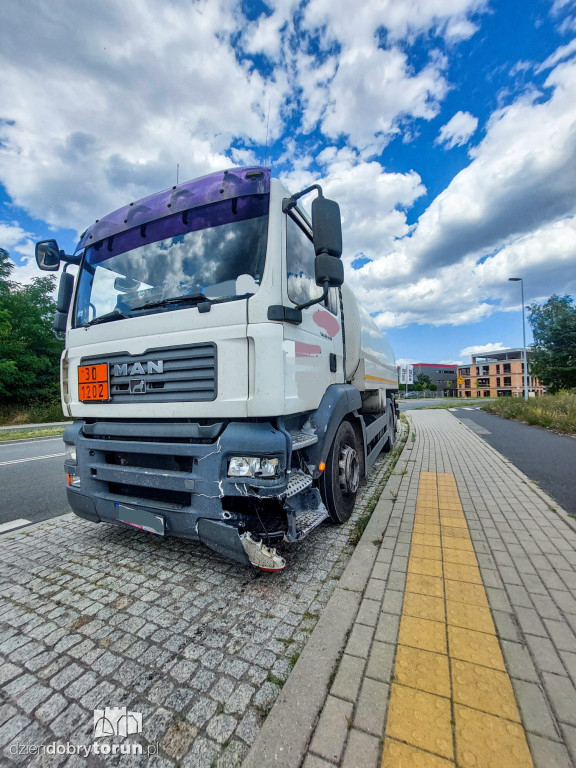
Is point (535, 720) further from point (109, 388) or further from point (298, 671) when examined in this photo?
point (109, 388)

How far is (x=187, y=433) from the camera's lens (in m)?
2.47

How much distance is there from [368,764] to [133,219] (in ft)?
12.3

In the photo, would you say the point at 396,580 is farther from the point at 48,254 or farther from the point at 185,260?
the point at 48,254

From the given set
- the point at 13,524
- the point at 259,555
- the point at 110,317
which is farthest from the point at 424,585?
the point at 13,524

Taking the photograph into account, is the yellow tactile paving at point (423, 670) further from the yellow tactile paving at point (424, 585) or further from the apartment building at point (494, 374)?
the apartment building at point (494, 374)

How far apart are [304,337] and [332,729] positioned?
228cm

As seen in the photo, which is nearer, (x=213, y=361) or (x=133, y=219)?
(x=213, y=361)

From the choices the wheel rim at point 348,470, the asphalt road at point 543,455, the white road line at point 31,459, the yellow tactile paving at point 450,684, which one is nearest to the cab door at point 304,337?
the wheel rim at point 348,470

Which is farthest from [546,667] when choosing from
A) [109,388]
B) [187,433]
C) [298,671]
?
[109,388]

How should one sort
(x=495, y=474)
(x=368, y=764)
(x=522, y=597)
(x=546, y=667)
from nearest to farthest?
(x=368, y=764) → (x=546, y=667) → (x=522, y=597) → (x=495, y=474)

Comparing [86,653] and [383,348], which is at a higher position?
[383,348]

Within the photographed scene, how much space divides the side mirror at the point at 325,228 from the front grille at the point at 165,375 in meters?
1.09

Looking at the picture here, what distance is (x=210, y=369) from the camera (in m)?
2.43

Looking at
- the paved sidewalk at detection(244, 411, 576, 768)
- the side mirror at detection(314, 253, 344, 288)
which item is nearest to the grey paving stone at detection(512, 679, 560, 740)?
the paved sidewalk at detection(244, 411, 576, 768)
